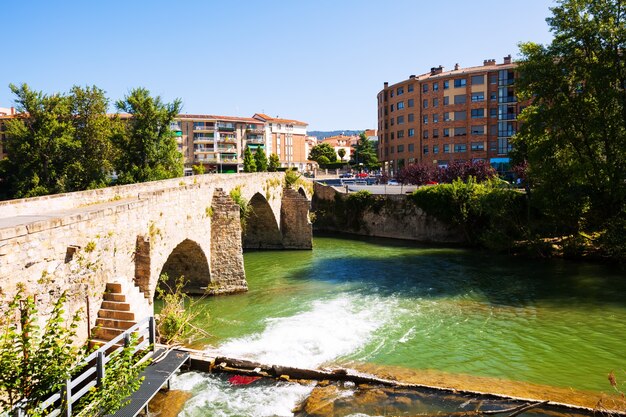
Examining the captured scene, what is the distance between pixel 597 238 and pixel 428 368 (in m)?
17.8

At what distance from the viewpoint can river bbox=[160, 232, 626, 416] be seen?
12.6 m

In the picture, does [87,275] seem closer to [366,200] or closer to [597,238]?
[597,238]

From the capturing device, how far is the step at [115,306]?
11.1 meters

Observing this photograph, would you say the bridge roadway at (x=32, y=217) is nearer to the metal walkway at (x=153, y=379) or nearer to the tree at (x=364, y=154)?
the metal walkway at (x=153, y=379)

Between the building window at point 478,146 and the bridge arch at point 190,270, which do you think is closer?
the bridge arch at point 190,270

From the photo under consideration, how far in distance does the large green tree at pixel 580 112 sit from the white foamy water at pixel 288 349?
13.1 m

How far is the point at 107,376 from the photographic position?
776 centimetres

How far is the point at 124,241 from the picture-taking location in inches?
488

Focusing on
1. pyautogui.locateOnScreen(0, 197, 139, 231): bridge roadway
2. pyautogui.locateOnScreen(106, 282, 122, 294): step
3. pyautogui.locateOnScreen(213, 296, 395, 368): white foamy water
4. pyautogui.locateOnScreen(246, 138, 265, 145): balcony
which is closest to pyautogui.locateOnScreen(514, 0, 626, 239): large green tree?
pyautogui.locateOnScreen(213, 296, 395, 368): white foamy water

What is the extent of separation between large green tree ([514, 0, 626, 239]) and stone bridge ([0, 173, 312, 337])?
15.5 metres

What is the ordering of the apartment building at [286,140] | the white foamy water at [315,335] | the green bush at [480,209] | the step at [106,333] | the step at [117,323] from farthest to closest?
the apartment building at [286,140]
the green bush at [480,209]
the white foamy water at [315,335]
the step at [117,323]
the step at [106,333]

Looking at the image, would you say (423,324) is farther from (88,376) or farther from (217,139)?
(217,139)

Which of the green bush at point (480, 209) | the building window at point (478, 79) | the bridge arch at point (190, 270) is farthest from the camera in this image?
the building window at point (478, 79)

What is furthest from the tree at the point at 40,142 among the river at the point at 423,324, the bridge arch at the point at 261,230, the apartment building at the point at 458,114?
the apartment building at the point at 458,114
